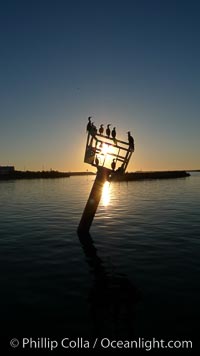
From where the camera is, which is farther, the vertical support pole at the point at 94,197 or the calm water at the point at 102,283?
the vertical support pole at the point at 94,197

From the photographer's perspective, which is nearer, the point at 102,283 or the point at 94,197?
the point at 102,283

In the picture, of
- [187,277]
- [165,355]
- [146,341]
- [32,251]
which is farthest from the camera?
[32,251]

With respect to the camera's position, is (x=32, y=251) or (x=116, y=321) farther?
(x=32, y=251)

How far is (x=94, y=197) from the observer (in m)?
18.4

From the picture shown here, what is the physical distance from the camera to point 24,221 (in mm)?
25094

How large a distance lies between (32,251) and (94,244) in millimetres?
3839

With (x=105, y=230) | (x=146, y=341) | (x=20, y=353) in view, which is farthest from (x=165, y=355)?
(x=105, y=230)

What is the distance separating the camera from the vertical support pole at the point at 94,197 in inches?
701

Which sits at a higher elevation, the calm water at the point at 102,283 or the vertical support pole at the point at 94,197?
the vertical support pole at the point at 94,197

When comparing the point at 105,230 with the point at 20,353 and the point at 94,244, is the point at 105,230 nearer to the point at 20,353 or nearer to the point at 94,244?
the point at 94,244

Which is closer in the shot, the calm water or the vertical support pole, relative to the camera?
the calm water

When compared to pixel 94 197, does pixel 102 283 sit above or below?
below

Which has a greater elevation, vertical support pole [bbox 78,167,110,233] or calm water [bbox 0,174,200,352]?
vertical support pole [bbox 78,167,110,233]

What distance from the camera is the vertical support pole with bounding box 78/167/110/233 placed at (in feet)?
58.4
